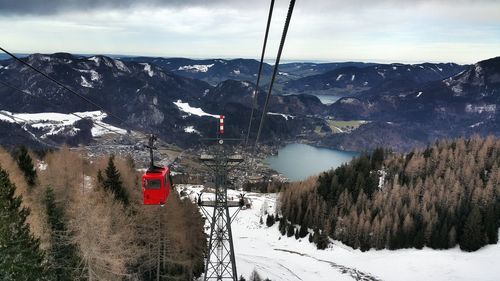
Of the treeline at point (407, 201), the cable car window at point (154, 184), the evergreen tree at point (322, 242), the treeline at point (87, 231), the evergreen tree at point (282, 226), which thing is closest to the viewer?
the cable car window at point (154, 184)

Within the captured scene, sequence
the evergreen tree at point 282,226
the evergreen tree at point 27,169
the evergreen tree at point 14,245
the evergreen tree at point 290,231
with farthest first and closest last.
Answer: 1. the evergreen tree at point 282,226
2. the evergreen tree at point 290,231
3. the evergreen tree at point 27,169
4. the evergreen tree at point 14,245

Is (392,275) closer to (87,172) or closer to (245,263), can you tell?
(245,263)

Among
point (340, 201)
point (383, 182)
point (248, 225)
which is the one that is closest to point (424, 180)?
point (383, 182)

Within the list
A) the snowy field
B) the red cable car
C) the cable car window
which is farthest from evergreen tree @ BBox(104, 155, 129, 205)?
the snowy field

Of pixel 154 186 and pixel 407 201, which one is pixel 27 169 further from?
pixel 407 201

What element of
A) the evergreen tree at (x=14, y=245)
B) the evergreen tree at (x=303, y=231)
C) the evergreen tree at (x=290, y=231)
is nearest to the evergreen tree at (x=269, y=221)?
the evergreen tree at (x=290, y=231)

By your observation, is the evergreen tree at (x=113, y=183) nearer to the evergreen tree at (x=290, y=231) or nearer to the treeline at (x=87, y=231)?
the treeline at (x=87, y=231)

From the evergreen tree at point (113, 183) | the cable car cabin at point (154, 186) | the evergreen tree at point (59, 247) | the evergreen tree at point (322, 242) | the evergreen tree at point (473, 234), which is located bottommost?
the evergreen tree at point (322, 242)
